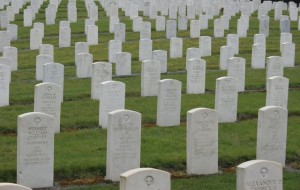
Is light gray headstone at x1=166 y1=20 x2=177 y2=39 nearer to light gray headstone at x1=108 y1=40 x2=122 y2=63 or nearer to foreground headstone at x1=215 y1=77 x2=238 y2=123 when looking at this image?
light gray headstone at x1=108 y1=40 x2=122 y2=63

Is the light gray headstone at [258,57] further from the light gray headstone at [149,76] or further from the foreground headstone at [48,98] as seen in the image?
the foreground headstone at [48,98]

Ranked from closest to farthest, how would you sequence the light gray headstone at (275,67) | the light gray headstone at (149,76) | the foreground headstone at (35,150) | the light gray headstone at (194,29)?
1. the foreground headstone at (35,150)
2. the light gray headstone at (149,76)
3. the light gray headstone at (275,67)
4. the light gray headstone at (194,29)

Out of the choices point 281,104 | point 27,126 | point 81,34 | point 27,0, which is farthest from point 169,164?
point 27,0

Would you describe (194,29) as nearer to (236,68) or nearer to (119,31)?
(119,31)

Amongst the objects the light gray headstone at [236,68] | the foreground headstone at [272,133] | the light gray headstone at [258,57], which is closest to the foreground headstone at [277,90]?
the light gray headstone at [236,68]

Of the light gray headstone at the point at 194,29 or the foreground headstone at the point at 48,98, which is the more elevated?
the light gray headstone at the point at 194,29

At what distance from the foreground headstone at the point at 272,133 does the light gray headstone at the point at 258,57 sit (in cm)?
1175

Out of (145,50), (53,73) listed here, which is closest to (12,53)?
(145,50)

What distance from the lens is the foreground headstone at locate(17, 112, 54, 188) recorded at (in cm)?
1124

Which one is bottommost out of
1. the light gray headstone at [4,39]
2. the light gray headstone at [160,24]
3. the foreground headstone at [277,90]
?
the foreground headstone at [277,90]

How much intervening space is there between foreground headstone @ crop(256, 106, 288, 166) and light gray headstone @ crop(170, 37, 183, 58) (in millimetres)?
14112

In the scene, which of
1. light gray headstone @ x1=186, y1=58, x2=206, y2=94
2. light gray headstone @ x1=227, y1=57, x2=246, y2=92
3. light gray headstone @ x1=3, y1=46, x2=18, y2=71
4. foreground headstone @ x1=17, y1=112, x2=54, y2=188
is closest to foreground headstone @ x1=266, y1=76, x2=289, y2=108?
light gray headstone @ x1=186, y1=58, x2=206, y2=94

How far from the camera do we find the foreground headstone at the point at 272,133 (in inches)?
500

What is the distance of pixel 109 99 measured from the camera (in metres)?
15.4
